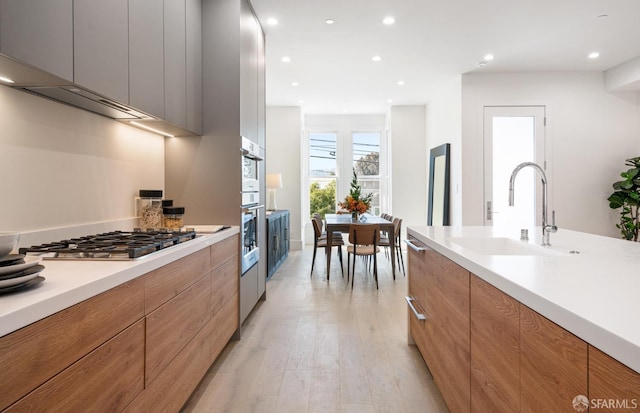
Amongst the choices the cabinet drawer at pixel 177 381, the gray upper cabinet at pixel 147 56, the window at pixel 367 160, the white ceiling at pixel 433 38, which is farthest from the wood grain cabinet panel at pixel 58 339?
the window at pixel 367 160

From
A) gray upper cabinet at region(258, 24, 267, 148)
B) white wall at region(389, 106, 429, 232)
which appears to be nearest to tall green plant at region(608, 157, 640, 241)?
white wall at region(389, 106, 429, 232)

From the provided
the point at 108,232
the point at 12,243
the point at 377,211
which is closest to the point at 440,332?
the point at 12,243

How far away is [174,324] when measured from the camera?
1653mm

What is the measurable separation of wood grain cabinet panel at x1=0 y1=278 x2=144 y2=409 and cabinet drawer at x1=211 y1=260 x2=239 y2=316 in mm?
974

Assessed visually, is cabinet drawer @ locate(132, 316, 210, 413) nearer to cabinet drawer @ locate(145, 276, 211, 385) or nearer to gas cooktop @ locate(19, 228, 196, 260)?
cabinet drawer @ locate(145, 276, 211, 385)

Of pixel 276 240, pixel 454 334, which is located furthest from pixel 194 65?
pixel 276 240

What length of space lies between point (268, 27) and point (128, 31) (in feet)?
7.71

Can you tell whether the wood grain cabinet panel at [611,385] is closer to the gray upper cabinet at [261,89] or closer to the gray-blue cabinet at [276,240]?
the gray upper cabinet at [261,89]

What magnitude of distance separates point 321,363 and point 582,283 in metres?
1.83

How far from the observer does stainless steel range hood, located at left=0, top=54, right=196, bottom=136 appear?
127cm

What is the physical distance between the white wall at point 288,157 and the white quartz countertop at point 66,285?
5.79 metres

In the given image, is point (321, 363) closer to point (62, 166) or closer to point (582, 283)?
point (582, 283)

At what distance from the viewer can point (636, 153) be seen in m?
5.24

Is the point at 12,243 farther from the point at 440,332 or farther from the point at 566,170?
the point at 566,170
